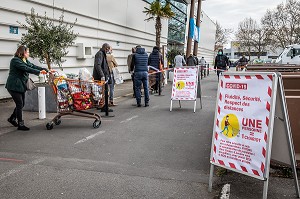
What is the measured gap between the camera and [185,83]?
32.6 feet

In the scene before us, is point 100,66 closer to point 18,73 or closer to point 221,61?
point 18,73

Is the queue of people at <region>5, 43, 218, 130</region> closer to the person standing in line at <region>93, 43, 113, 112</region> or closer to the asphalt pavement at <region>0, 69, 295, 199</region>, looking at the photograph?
the person standing in line at <region>93, 43, 113, 112</region>

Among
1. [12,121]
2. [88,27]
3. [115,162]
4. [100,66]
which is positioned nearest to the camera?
[115,162]

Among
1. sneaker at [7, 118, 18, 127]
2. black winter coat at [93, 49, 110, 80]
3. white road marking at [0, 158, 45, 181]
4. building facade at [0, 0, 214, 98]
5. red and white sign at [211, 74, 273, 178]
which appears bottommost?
white road marking at [0, 158, 45, 181]

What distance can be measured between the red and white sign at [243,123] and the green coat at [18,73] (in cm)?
436

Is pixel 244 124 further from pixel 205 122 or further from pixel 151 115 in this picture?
pixel 151 115

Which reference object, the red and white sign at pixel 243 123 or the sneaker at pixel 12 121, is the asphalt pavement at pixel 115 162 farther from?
the red and white sign at pixel 243 123

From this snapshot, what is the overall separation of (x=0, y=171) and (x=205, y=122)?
5103 mm

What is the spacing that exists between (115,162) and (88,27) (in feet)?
39.6

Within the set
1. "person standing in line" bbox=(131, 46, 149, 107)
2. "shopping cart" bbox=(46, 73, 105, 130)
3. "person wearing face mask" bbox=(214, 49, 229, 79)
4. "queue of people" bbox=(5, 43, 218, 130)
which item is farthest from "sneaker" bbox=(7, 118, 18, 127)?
"person wearing face mask" bbox=(214, 49, 229, 79)

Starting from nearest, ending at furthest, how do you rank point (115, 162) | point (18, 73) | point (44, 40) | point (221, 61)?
point (115, 162) < point (18, 73) < point (44, 40) < point (221, 61)

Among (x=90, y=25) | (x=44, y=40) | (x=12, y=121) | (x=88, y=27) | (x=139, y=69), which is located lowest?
(x=12, y=121)

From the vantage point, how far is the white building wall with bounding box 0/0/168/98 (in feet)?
35.1

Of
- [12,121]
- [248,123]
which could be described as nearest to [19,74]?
[12,121]
